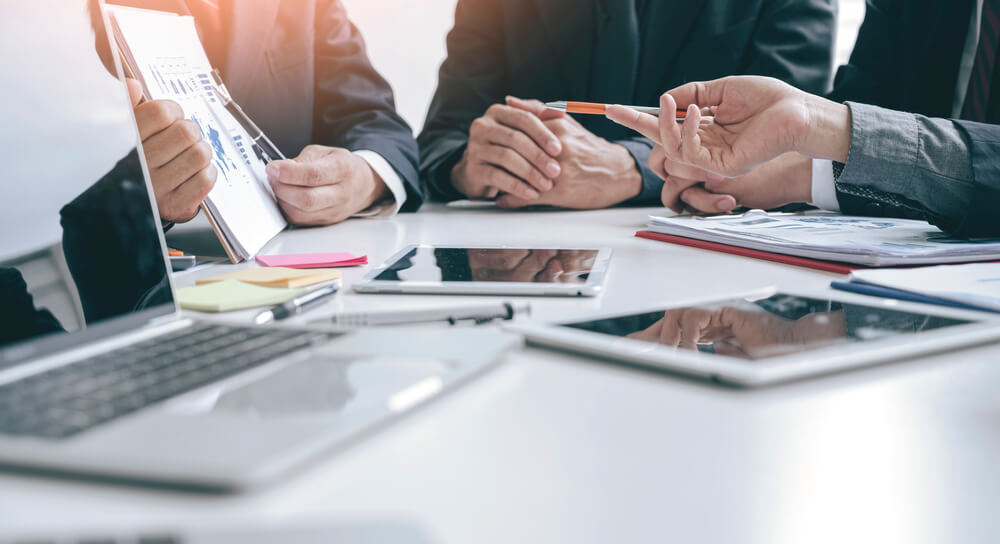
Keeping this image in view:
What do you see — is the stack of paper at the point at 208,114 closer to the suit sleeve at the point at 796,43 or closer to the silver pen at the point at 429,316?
the silver pen at the point at 429,316

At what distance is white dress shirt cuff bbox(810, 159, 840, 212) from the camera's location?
1056 millimetres

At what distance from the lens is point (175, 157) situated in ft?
2.41

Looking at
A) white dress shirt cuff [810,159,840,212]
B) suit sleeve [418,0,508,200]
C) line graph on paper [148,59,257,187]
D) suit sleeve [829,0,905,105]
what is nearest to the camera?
line graph on paper [148,59,257,187]

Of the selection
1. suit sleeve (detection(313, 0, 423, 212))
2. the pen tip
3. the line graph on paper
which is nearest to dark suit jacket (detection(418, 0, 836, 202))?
suit sleeve (detection(313, 0, 423, 212))

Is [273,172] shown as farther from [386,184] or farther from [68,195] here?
[68,195]

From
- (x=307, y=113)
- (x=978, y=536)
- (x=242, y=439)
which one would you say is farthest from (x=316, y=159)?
(x=978, y=536)

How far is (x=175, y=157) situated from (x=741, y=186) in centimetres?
75

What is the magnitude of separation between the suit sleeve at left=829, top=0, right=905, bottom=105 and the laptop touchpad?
1189 mm

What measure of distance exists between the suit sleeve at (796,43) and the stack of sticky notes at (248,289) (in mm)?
1041

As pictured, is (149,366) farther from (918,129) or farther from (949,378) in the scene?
(918,129)

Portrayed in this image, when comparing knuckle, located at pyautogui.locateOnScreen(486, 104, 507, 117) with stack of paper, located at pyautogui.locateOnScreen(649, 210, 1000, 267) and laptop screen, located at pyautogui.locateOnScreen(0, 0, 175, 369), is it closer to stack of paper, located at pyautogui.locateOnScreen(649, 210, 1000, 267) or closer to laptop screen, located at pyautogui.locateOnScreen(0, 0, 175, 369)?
stack of paper, located at pyautogui.locateOnScreen(649, 210, 1000, 267)

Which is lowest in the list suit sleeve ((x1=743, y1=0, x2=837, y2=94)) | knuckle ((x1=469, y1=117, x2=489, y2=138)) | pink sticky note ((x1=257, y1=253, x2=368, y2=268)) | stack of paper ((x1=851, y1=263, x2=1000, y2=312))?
pink sticky note ((x1=257, y1=253, x2=368, y2=268))

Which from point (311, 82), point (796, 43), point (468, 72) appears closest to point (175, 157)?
point (311, 82)

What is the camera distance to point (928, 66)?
1.26 meters
